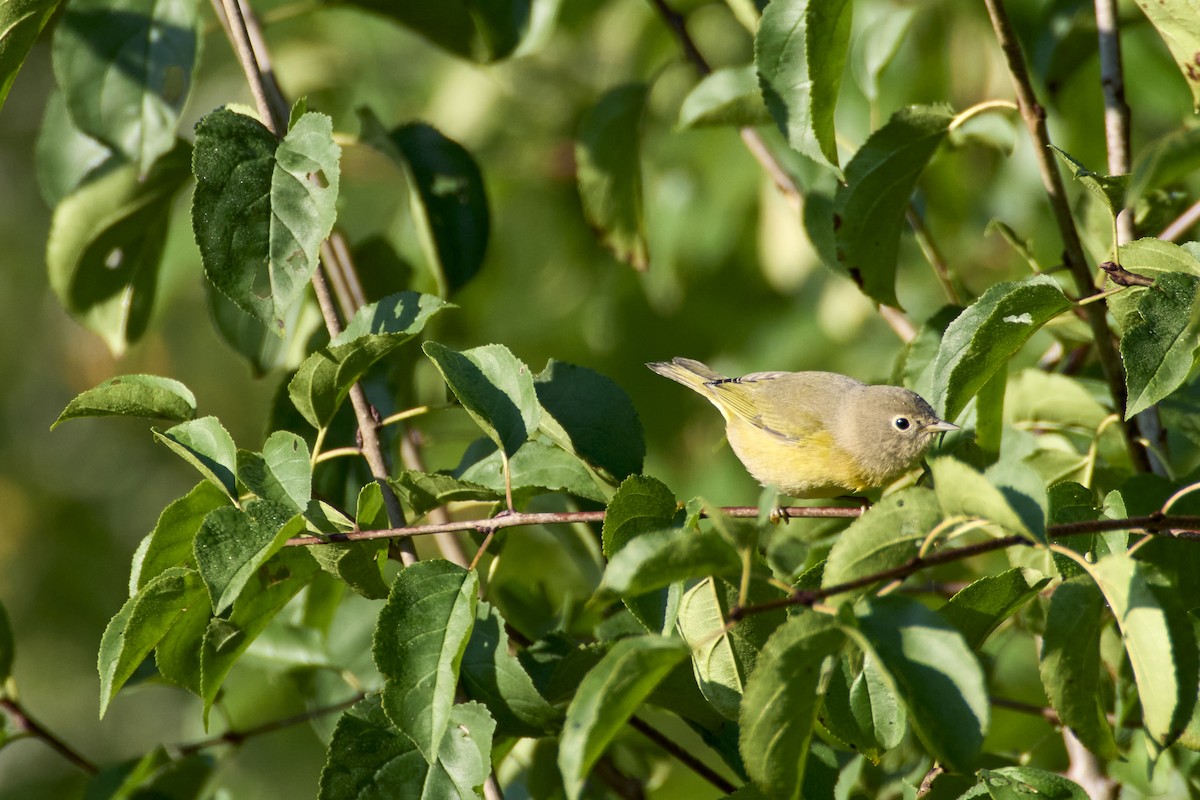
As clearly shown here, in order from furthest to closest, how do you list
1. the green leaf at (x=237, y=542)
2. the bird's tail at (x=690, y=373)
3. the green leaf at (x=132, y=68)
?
1. the bird's tail at (x=690, y=373)
2. the green leaf at (x=132, y=68)
3. the green leaf at (x=237, y=542)

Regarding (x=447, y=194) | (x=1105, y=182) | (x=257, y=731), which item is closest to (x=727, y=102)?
(x=447, y=194)

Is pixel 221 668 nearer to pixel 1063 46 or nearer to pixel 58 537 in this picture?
pixel 1063 46

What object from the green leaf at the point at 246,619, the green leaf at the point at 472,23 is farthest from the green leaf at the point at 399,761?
the green leaf at the point at 472,23

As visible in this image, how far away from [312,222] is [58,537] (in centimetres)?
689

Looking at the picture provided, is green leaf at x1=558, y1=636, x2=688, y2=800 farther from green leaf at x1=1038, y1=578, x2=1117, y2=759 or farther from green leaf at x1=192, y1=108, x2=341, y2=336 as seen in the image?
green leaf at x1=192, y1=108, x2=341, y2=336

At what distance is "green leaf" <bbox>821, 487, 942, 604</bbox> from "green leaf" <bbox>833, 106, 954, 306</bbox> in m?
0.88

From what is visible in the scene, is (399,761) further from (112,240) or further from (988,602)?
(112,240)

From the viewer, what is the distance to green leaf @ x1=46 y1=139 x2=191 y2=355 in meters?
2.78

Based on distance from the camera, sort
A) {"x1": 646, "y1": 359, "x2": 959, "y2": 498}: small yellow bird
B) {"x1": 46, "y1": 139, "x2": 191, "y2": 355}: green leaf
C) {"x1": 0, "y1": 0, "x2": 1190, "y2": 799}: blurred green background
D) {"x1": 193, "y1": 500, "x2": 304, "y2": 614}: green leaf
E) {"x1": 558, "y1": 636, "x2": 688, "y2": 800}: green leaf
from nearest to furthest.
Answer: {"x1": 558, "y1": 636, "x2": 688, "y2": 800}: green leaf, {"x1": 193, "y1": 500, "x2": 304, "y2": 614}: green leaf, {"x1": 46, "y1": 139, "x2": 191, "y2": 355}: green leaf, {"x1": 646, "y1": 359, "x2": 959, "y2": 498}: small yellow bird, {"x1": 0, "y1": 0, "x2": 1190, "y2": 799}: blurred green background

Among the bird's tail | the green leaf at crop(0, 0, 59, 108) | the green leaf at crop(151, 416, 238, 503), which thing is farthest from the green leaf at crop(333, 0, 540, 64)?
the green leaf at crop(151, 416, 238, 503)

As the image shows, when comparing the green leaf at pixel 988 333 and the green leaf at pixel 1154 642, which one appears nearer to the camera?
the green leaf at pixel 1154 642

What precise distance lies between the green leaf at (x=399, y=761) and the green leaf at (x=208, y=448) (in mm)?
407

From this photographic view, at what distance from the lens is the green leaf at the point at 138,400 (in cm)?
186

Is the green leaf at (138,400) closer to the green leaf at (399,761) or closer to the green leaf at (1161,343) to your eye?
the green leaf at (399,761)
